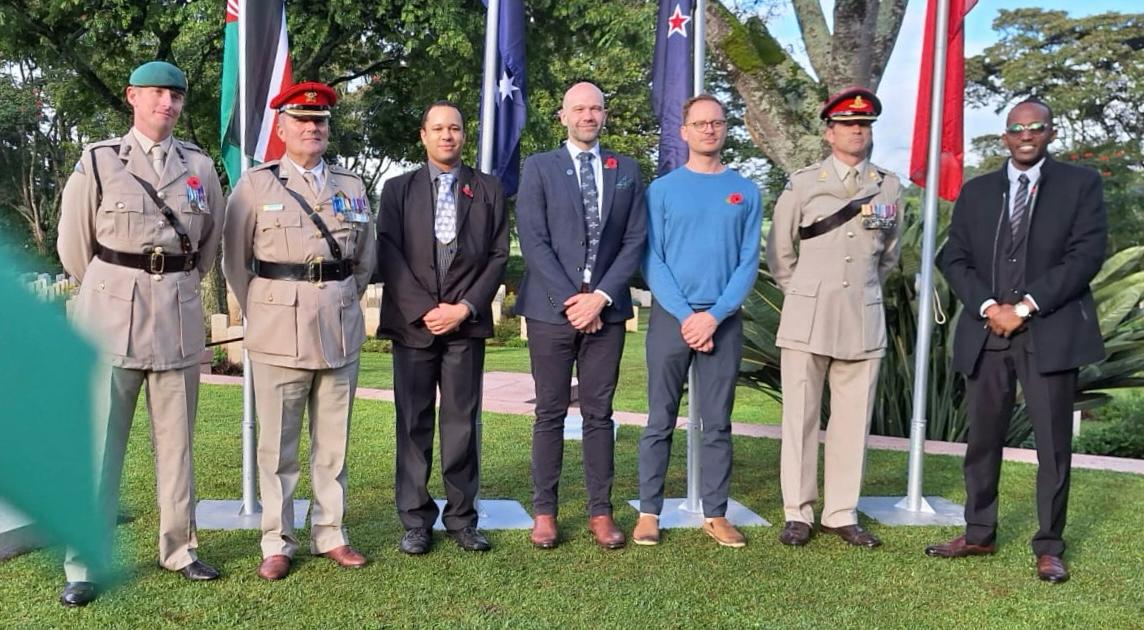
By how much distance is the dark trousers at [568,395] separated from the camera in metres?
3.96

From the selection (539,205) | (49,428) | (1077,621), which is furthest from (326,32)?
(49,428)

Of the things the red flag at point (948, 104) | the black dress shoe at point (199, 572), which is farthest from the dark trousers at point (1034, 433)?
the black dress shoe at point (199, 572)

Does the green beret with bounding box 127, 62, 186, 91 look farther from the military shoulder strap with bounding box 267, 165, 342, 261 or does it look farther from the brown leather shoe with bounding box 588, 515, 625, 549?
the brown leather shoe with bounding box 588, 515, 625, 549

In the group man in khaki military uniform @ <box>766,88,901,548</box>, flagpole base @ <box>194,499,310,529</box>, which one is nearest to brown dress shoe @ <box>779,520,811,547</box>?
man in khaki military uniform @ <box>766,88,901,548</box>

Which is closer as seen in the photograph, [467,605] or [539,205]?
[467,605]

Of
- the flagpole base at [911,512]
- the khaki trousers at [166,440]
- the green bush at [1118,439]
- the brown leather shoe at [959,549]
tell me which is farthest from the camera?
the green bush at [1118,439]

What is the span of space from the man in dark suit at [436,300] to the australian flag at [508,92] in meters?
0.58

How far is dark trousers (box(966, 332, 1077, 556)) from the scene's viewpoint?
12.3ft

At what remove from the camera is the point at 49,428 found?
97 centimetres

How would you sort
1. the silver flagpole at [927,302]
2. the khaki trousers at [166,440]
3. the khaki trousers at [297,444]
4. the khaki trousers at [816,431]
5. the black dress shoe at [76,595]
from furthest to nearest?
the silver flagpole at [927,302] < the khaki trousers at [816,431] < the khaki trousers at [297,444] < the khaki trousers at [166,440] < the black dress shoe at [76,595]

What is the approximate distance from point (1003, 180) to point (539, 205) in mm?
1834

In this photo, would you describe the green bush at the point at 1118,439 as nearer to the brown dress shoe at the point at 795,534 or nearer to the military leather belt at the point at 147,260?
the brown dress shoe at the point at 795,534

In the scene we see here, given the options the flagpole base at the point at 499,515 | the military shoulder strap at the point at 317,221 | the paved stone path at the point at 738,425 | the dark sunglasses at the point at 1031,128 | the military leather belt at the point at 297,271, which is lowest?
the paved stone path at the point at 738,425

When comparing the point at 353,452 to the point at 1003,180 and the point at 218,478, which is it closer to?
the point at 218,478
